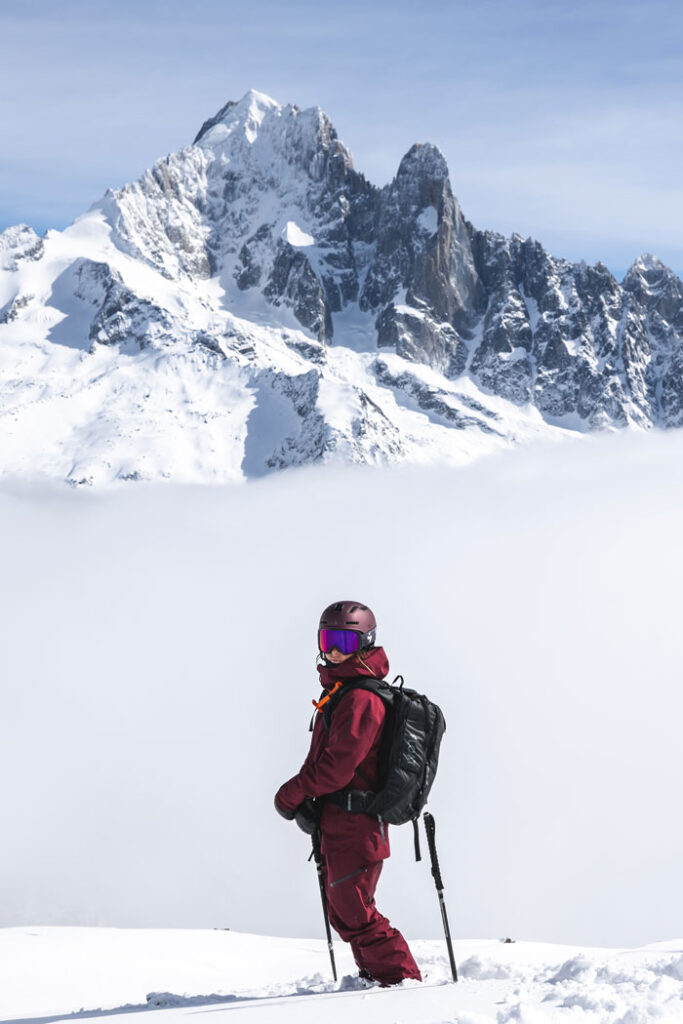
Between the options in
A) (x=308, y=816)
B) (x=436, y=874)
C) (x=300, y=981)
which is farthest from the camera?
(x=300, y=981)

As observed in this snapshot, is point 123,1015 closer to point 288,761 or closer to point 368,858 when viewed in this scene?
point 368,858

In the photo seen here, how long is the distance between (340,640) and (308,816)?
1.50m

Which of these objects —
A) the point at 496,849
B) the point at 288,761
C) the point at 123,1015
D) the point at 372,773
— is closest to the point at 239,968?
the point at 123,1015

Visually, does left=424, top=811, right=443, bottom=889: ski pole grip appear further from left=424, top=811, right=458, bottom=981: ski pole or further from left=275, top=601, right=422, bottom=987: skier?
left=275, top=601, right=422, bottom=987: skier

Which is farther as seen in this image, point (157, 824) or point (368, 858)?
point (157, 824)

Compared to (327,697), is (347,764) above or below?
below

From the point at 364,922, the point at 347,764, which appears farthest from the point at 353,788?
the point at 364,922

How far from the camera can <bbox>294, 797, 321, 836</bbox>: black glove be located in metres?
7.84

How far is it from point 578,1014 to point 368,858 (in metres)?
2.15

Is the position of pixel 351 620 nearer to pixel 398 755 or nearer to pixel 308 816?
pixel 398 755

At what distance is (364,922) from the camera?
787 centimetres

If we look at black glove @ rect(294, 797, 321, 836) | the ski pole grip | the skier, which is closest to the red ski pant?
the skier

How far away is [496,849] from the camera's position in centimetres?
17262

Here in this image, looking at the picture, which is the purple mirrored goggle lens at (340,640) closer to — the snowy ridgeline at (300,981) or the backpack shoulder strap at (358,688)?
the backpack shoulder strap at (358,688)
